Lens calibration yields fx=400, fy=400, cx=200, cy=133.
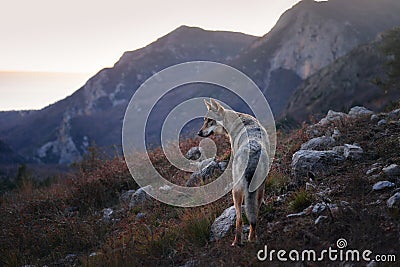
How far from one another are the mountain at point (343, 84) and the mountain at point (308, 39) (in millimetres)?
21396

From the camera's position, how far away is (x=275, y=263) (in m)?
4.83

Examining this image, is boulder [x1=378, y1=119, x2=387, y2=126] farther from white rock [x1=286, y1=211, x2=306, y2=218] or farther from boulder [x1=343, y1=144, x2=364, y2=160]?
white rock [x1=286, y1=211, x2=306, y2=218]

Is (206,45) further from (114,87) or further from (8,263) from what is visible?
(8,263)

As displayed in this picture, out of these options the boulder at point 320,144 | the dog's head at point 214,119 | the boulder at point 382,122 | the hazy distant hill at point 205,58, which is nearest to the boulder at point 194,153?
the boulder at point 320,144

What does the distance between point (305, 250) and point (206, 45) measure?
579 ft

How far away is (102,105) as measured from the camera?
498ft

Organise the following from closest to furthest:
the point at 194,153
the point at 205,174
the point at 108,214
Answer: the point at 108,214 < the point at 205,174 < the point at 194,153

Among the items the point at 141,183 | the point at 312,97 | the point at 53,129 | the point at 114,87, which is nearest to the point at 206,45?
the point at 114,87

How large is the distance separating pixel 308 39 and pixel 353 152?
97.1 metres

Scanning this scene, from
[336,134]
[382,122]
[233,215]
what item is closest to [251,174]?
[233,215]

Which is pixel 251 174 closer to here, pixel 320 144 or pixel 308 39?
pixel 320 144

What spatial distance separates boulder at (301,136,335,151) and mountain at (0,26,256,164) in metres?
108

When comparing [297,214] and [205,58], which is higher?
[205,58]

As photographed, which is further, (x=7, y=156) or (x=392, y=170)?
(x=7, y=156)
